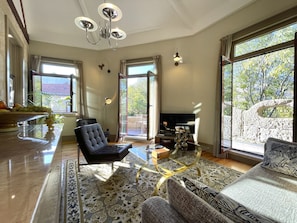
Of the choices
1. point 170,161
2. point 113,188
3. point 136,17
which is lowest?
point 113,188

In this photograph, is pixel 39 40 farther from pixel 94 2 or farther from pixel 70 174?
pixel 70 174

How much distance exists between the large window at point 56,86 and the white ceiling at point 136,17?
805mm

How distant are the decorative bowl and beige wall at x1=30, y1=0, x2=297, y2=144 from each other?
11.7 feet

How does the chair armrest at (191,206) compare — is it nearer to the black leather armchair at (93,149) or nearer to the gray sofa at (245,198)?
the gray sofa at (245,198)

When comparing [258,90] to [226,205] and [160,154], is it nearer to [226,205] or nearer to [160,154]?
[160,154]

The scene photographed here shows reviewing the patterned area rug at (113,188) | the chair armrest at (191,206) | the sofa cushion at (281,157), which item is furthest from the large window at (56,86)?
the sofa cushion at (281,157)

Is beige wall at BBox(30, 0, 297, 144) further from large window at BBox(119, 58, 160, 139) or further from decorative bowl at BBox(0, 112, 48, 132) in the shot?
decorative bowl at BBox(0, 112, 48, 132)

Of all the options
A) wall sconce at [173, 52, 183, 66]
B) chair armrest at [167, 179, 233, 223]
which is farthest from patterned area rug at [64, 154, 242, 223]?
wall sconce at [173, 52, 183, 66]

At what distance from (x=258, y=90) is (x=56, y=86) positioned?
5600 mm

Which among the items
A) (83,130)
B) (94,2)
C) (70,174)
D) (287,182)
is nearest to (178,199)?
(287,182)

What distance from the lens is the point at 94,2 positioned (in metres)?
3.45

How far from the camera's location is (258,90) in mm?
3168

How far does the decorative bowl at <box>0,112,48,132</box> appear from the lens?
123 cm

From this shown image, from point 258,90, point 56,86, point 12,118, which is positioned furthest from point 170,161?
point 56,86
